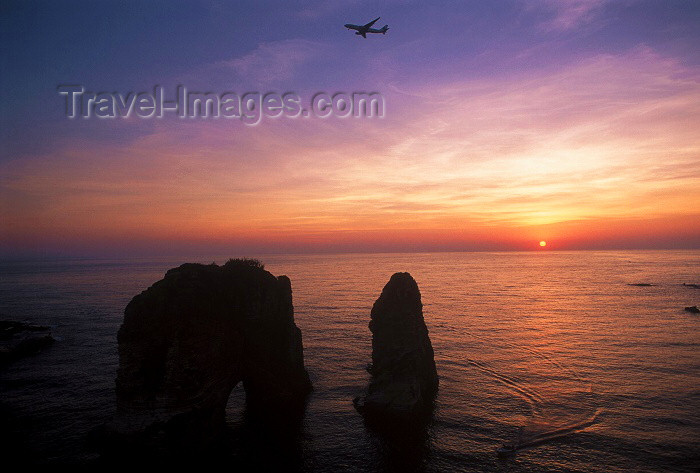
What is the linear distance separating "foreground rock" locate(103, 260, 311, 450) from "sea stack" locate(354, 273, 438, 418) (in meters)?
7.98

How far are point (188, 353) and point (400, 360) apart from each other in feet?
55.7

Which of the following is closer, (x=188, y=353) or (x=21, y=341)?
(x=188, y=353)

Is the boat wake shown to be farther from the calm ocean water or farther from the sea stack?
the sea stack

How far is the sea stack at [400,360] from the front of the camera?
102 ft

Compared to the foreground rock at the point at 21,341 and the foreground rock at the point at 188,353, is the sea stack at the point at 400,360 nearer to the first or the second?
the foreground rock at the point at 188,353

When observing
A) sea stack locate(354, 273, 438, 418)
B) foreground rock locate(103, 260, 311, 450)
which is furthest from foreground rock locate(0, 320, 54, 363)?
sea stack locate(354, 273, 438, 418)

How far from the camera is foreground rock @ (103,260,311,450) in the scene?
2358cm

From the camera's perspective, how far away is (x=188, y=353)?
974 inches

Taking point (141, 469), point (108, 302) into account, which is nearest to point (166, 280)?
point (141, 469)

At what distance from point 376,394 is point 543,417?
13.5 m

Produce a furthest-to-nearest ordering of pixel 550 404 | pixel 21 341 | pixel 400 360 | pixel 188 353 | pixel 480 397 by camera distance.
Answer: pixel 21 341
pixel 480 397
pixel 550 404
pixel 400 360
pixel 188 353

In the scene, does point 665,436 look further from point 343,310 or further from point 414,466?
point 343,310

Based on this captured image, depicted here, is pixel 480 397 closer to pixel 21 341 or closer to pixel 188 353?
pixel 188 353

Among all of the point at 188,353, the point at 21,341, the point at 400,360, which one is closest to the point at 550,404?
the point at 400,360
